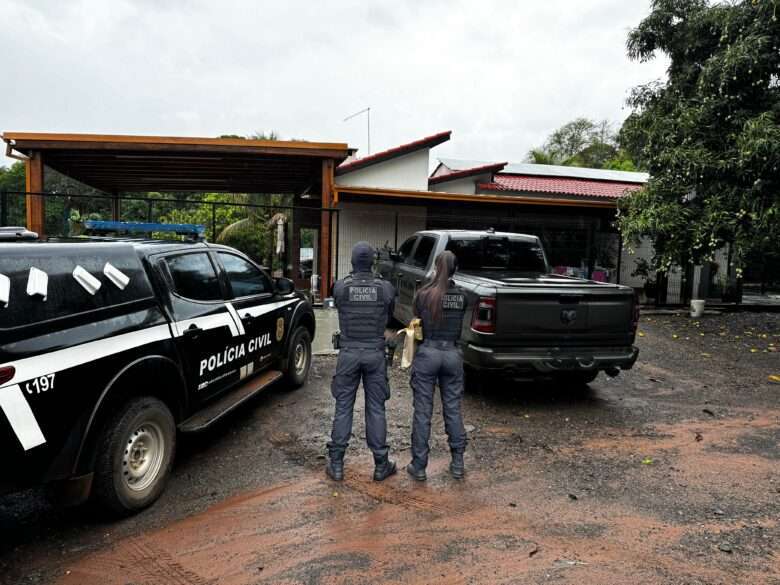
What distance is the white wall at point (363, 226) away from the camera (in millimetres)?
15188

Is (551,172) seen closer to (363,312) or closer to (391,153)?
(391,153)

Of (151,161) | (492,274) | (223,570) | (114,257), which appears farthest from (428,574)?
(151,161)

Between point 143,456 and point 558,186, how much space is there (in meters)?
17.2

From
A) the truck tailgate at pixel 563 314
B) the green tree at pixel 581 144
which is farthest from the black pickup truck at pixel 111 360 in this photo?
the green tree at pixel 581 144

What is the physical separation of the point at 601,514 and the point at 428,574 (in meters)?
1.35

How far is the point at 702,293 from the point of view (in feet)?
54.4

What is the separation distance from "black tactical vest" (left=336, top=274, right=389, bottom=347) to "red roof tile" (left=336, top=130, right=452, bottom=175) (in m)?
11.5

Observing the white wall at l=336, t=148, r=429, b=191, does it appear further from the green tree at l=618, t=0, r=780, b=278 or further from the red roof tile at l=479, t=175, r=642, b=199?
the green tree at l=618, t=0, r=780, b=278

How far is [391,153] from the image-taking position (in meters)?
15.5

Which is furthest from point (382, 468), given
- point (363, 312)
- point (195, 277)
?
point (195, 277)

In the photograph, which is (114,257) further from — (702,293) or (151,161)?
(702,293)

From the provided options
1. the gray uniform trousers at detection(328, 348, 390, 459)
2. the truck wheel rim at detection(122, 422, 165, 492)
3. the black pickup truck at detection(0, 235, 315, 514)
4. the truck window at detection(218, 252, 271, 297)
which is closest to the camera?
the black pickup truck at detection(0, 235, 315, 514)

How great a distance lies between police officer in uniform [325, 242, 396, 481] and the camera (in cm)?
396

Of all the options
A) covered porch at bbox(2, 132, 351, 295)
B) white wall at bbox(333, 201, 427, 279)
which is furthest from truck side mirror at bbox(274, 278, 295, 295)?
white wall at bbox(333, 201, 427, 279)
